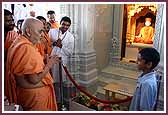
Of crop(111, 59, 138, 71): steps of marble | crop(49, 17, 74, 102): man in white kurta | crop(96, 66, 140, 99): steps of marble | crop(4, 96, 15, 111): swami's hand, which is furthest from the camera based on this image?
crop(111, 59, 138, 71): steps of marble

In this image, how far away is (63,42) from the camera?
1936 mm

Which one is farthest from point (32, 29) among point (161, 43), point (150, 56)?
point (161, 43)

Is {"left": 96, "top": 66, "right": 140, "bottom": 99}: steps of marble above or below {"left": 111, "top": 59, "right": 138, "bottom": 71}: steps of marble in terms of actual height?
below

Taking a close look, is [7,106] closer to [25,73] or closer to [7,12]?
[25,73]

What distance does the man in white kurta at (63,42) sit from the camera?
182 centimetres

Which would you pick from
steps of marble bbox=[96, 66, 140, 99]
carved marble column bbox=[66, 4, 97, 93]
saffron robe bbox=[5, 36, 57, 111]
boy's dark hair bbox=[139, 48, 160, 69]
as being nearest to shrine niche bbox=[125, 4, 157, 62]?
steps of marble bbox=[96, 66, 140, 99]

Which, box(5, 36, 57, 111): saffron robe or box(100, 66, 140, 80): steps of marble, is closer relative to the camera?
box(5, 36, 57, 111): saffron robe

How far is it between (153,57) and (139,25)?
5.18 feet

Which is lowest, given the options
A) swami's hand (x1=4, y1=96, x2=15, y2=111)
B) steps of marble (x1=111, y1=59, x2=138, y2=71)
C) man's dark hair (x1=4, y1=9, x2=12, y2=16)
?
swami's hand (x1=4, y1=96, x2=15, y2=111)

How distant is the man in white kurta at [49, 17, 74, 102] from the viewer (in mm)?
1817

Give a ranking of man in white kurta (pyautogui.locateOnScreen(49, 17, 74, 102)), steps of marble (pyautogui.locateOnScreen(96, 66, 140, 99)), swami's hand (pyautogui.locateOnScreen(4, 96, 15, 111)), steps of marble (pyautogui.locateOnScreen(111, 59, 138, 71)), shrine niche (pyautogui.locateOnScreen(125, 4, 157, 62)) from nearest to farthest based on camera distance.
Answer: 1. swami's hand (pyautogui.locateOnScreen(4, 96, 15, 111))
2. man in white kurta (pyautogui.locateOnScreen(49, 17, 74, 102))
3. steps of marble (pyautogui.locateOnScreen(96, 66, 140, 99))
4. steps of marble (pyautogui.locateOnScreen(111, 59, 138, 71))
5. shrine niche (pyautogui.locateOnScreen(125, 4, 157, 62))

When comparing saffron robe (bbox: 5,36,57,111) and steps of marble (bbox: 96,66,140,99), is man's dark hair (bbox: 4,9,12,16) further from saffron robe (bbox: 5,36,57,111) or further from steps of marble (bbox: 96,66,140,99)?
steps of marble (bbox: 96,66,140,99)

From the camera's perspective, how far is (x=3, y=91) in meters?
1.23

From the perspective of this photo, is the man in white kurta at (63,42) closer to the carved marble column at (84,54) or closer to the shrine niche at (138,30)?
the carved marble column at (84,54)
